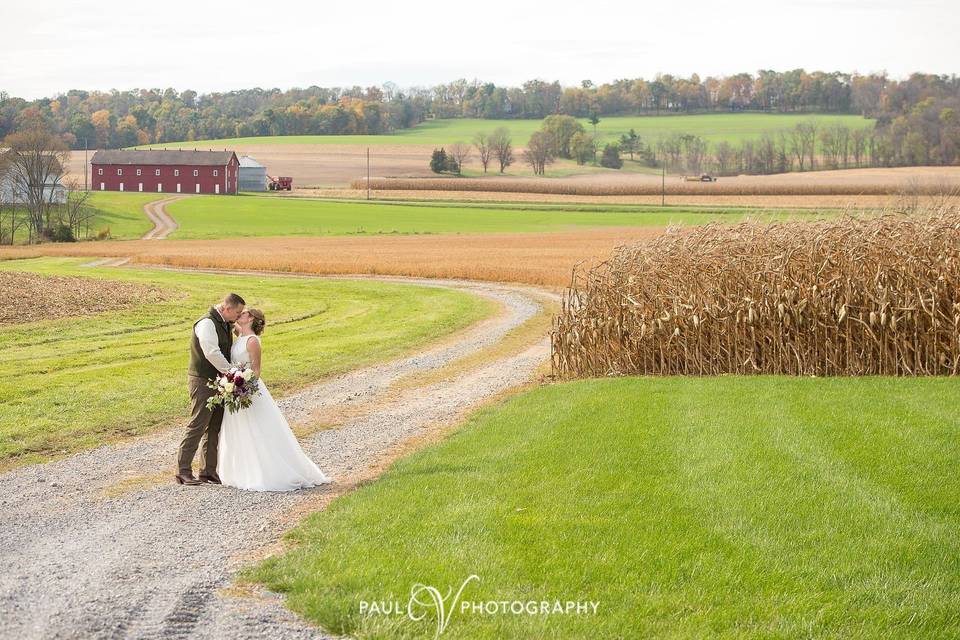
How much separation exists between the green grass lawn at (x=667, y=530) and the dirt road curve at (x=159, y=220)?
241 feet

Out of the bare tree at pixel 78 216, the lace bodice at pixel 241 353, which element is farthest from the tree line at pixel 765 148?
the lace bodice at pixel 241 353

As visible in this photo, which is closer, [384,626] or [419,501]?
[384,626]

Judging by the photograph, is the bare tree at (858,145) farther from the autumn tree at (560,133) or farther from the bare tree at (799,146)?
the autumn tree at (560,133)

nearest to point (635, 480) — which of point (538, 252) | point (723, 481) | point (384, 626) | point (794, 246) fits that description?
point (723, 481)

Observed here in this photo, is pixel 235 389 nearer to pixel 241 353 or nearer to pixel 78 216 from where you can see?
pixel 241 353

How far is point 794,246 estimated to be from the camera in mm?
19734

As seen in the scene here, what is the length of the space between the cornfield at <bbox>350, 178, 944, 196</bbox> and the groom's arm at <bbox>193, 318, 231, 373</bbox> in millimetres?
105934

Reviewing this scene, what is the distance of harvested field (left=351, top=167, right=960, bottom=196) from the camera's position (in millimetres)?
121250

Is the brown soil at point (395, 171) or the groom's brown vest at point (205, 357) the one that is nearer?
the groom's brown vest at point (205, 357)

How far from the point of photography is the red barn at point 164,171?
137 meters

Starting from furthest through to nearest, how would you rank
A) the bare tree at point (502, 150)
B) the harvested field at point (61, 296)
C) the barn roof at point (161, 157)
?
the bare tree at point (502, 150) → the barn roof at point (161, 157) → the harvested field at point (61, 296)

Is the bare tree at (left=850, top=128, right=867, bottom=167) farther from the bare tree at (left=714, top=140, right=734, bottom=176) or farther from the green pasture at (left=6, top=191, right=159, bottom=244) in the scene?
the green pasture at (left=6, top=191, right=159, bottom=244)

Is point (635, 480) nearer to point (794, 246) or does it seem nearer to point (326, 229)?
point (794, 246)

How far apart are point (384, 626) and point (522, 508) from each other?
3124 millimetres
